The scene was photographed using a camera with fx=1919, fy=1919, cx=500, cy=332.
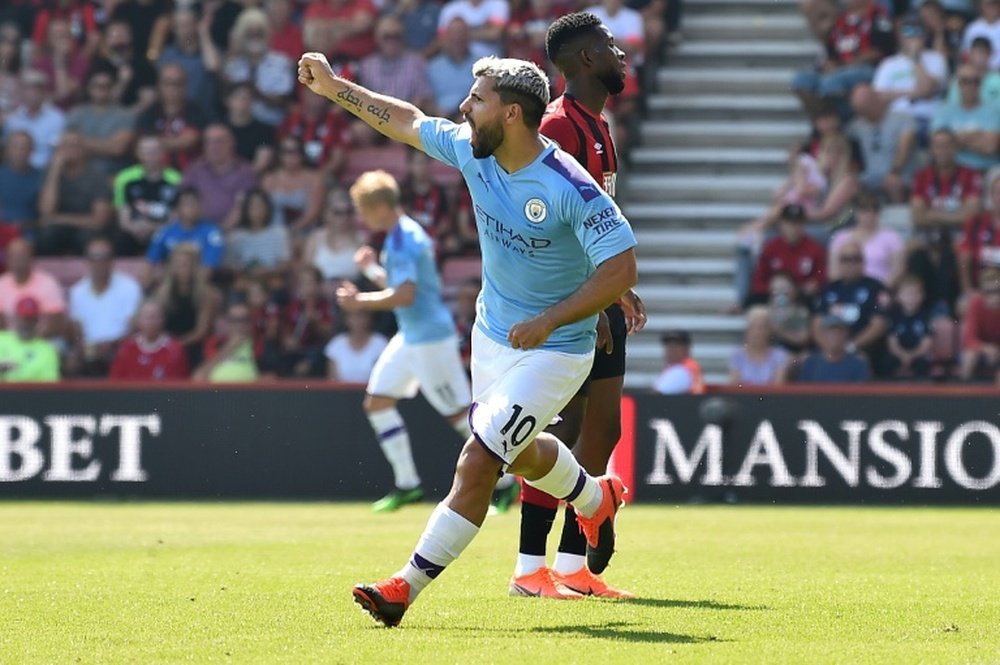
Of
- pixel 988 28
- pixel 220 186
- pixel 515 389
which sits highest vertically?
pixel 988 28

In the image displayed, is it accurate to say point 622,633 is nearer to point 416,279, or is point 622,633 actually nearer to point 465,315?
point 416,279

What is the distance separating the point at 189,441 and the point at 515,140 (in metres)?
9.66

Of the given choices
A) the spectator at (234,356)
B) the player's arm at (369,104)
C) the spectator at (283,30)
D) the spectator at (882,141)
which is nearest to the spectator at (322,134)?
the spectator at (283,30)

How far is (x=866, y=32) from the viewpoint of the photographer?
1977cm

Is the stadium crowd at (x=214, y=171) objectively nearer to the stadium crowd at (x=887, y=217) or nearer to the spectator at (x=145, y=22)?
the spectator at (x=145, y=22)

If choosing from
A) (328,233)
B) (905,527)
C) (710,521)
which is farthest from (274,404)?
(905,527)

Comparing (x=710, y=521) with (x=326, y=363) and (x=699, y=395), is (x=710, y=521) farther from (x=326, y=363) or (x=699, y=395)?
(x=326, y=363)

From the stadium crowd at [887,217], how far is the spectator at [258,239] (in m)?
4.69

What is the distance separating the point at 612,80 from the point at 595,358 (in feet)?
4.21

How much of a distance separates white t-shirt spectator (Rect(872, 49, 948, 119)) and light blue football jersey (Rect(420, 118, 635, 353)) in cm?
1207

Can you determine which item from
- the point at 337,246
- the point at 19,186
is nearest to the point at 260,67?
the point at 19,186

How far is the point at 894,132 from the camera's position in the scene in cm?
1911

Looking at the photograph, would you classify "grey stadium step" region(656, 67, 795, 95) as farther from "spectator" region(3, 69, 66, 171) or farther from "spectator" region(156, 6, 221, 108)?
"spectator" region(3, 69, 66, 171)

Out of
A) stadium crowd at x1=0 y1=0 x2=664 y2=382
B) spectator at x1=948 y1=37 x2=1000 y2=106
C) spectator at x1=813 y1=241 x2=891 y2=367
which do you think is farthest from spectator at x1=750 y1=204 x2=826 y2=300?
stadium crowd at x1=0 y1=0 x2=664 y2=382
